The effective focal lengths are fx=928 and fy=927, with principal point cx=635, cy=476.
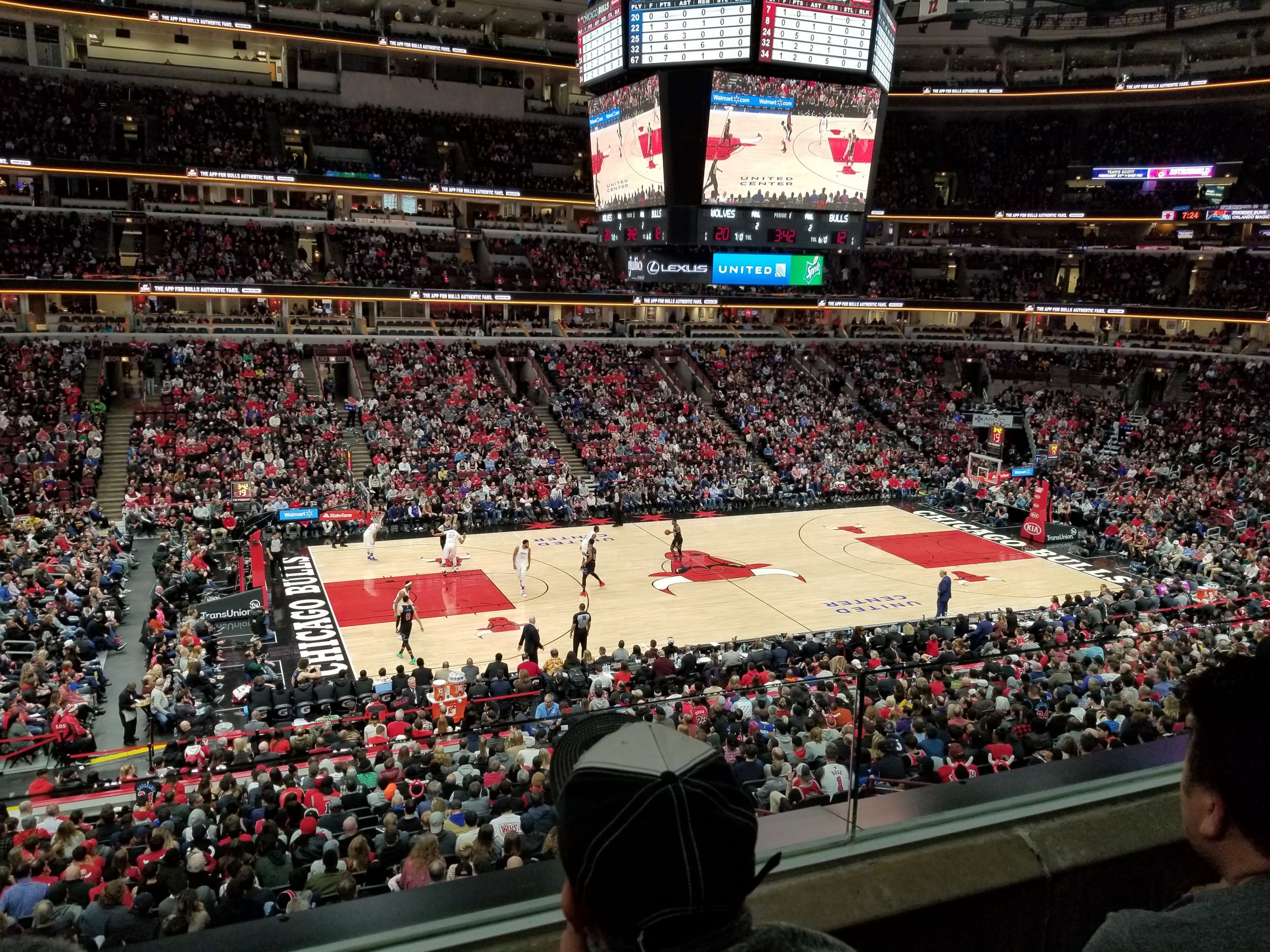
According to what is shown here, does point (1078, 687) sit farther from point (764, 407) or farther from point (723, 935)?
point (764, 407)

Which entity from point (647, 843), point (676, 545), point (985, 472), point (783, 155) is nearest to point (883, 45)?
point (783, 155)

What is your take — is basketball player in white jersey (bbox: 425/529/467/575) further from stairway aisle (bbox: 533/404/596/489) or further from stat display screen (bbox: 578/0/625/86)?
stat display screen (bbox: 578/0/625/86)

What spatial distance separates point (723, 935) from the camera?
1.43 m

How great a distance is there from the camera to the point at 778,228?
20766mm

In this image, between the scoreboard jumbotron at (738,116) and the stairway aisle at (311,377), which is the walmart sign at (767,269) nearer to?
the scoreboard jumbotron at (738,116)

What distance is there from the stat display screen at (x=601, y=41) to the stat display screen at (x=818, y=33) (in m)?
2.99

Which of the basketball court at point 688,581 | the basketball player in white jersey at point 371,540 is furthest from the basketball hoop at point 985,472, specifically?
the basketball player in white jersey at point 371,540

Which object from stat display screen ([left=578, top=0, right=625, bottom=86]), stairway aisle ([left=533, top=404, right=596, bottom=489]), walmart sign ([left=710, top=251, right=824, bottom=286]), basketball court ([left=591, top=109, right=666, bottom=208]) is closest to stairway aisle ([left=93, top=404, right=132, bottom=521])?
stairway aisle ([left=533, top=404, right=596, bottom=489])

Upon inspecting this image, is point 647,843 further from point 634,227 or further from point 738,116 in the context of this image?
point 634,227

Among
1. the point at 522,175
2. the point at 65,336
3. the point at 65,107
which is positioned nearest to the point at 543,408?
the point at 522,175

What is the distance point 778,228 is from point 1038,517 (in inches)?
548

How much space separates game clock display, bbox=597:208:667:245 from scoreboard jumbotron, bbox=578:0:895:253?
0.04 meters

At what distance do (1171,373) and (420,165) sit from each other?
37270mm

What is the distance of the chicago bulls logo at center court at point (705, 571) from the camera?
23.8 meters
